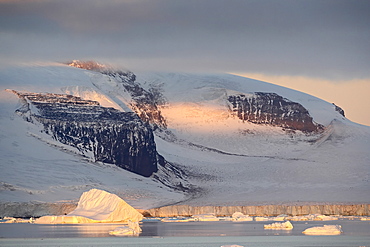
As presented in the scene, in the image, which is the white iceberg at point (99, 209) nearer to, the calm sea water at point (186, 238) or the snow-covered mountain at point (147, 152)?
the calm sea water at point (186, 238)

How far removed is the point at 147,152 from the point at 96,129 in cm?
1096

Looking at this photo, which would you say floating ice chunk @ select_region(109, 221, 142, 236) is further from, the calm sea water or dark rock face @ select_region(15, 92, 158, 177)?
dark rock face @ select_region(15, 92, 158, 177)

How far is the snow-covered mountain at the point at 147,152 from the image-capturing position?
488 feet

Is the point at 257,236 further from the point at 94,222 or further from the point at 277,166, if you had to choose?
the point at 277,166

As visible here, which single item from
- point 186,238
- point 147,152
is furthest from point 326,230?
point 147,152

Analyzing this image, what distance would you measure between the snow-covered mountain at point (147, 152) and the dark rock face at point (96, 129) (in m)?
0.18

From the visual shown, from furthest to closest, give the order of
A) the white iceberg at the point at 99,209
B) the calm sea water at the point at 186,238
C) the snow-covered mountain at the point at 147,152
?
the snow-covered mountain at the point at 147,152
the white iceberg at the point at 99,209
the calm sea water at the point at 186,238

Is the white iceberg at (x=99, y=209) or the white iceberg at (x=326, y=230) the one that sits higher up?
the white iceberg at (x=99, y=209)

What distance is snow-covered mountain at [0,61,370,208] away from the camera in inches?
5851

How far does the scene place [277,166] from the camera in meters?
174

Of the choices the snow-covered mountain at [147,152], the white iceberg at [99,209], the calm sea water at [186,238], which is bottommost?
the calm sea water at [186,238]

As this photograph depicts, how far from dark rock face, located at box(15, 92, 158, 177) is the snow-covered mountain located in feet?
0.60

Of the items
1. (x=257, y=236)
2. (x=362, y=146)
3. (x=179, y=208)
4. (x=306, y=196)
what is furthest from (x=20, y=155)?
(x=257, y=236)

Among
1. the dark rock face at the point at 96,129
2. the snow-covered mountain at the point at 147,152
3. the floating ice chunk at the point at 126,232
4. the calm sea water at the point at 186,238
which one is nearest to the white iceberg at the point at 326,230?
the calm sea water at the point at 186,238
